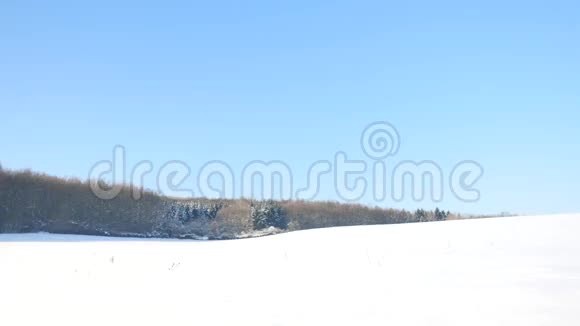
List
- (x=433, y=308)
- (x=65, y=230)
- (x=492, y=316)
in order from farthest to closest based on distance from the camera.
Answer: (x=65, y=230) < (x=433, y=308) < (x=492, y=316)

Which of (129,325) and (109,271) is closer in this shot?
(129,325)

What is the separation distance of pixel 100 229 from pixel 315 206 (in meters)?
15.1

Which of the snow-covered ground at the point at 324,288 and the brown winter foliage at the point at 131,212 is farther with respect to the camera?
the brown winter foliage at the point at 131,212

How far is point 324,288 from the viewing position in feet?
16.2

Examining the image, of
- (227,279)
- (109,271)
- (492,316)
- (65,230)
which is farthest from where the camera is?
(65,230)

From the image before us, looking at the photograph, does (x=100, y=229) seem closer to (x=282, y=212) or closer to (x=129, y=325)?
(x=282, y=212)

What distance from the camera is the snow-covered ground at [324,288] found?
12.2ft

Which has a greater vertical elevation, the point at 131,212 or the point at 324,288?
the point at 131,212

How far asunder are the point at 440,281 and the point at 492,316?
4.69ft

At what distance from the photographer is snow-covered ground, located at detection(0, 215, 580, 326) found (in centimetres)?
372

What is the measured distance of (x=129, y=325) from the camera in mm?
3691

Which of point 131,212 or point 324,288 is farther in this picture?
point 131,212

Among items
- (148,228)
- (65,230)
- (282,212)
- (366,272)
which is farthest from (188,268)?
(282,212)

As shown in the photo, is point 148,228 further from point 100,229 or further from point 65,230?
point 65,230
